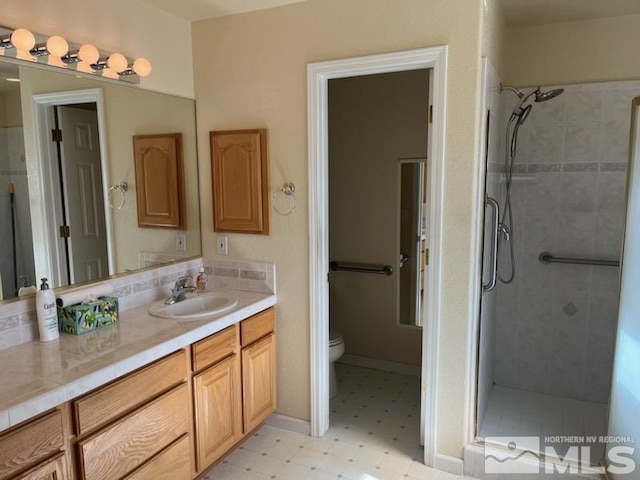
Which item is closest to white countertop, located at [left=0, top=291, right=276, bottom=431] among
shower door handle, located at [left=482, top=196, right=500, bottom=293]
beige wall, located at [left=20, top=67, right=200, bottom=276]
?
beige wall, located at [left=20, top=67, right=200, bottom=276]

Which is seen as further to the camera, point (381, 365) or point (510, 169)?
point (381, 365)

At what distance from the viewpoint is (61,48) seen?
2.05 metres

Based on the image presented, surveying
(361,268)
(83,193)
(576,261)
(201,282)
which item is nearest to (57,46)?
(83,193)

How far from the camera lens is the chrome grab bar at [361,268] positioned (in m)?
3.67

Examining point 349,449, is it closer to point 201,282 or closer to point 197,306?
point 197,306

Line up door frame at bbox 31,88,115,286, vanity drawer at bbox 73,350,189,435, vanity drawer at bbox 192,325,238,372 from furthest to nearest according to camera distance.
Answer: vanity drawer at bbox 192,325,238,372
door frame at bbox 31,88,115,286
vanity drawer at bbox 73,350,189,435

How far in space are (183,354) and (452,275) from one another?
137cm

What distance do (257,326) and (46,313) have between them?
3.57 feet

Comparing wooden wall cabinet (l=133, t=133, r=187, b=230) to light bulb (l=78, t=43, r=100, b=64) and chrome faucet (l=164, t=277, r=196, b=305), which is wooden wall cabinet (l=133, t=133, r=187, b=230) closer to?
chrome faucet (l=164, t=277, r=196, b=305)

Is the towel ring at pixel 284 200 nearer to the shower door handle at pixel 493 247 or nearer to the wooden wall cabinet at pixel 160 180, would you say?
the wooden wall cabinet at pixel 160 180

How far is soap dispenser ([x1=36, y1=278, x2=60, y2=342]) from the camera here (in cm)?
197

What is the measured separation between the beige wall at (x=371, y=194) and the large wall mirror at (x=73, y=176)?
52.9 inches

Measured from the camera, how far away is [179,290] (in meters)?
2.64

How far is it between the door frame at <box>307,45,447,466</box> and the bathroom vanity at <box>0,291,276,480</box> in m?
0.32
